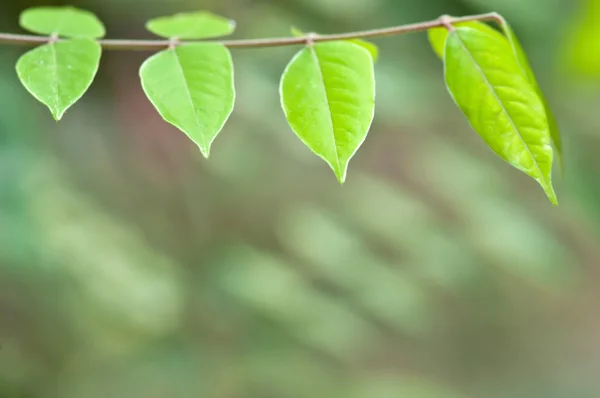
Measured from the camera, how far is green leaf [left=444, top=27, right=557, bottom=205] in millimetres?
431

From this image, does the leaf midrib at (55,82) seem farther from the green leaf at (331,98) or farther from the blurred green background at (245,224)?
the blurred green background at (245,224)

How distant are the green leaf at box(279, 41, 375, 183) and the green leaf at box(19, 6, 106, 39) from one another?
22cm

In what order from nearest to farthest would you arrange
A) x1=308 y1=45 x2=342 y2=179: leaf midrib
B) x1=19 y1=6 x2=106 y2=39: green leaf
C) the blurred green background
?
x1=308 y1=45 x2=342 y2=179: leaf midrib → x1=19 y1=6 x2=106 y2=39: green leaf → the blurred green background

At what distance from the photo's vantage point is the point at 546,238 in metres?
1.44

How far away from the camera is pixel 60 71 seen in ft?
1.47

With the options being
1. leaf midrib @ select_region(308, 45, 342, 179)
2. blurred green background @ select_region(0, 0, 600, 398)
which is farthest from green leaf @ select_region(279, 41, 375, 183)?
blurred green background @ select_region(0, 0, 600, 398)

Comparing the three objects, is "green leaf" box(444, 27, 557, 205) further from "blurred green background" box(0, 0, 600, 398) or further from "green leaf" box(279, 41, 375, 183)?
"blurred green background" box(0, 0, 600, 398)

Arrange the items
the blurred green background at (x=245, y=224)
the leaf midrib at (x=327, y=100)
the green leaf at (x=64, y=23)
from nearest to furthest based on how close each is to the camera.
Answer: the leaf midrib at (x=327, y=100) < the green leaf at (x=64, y=23) < the blurred green background at (x=245, y=224)

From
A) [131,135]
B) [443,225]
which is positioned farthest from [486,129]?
[131,135]

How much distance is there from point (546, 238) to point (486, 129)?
1095 millimetres

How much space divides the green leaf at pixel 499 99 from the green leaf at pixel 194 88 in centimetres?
17

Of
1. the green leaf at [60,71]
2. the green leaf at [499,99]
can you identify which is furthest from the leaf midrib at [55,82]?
the green leaf at [499,99]

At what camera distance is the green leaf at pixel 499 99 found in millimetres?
431

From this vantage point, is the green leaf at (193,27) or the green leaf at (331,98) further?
the green leaf at (193,27)
